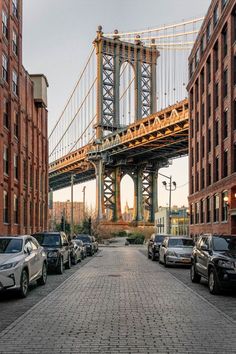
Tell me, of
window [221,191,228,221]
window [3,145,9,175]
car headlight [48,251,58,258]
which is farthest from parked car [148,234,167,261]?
window [3,145,9,175]

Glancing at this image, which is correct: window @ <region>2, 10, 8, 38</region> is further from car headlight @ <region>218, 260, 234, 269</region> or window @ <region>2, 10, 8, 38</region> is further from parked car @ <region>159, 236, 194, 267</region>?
car headlight @ <region>218, 260, 234, 269</region>

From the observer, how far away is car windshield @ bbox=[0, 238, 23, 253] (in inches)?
543

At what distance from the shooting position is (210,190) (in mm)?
44562

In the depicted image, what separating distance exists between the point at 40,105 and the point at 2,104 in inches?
559

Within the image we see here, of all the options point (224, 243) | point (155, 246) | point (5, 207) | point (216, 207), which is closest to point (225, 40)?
point (216, 207)

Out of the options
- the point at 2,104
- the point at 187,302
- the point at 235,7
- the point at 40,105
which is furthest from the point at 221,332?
the point at 40,105

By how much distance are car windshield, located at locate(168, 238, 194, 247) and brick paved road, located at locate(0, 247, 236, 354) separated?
32.3 feet

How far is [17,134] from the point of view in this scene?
123ft

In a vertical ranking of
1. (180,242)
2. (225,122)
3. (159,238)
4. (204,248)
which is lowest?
(159,238)

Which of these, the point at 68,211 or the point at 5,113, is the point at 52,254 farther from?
the point at 68,211

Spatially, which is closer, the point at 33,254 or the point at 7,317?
the point at 7,317

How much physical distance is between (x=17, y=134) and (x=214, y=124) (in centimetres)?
1647

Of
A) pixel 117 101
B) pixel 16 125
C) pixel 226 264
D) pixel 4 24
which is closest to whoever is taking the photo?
pixel 226 264

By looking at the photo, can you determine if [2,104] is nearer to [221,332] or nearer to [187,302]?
[187,302]
